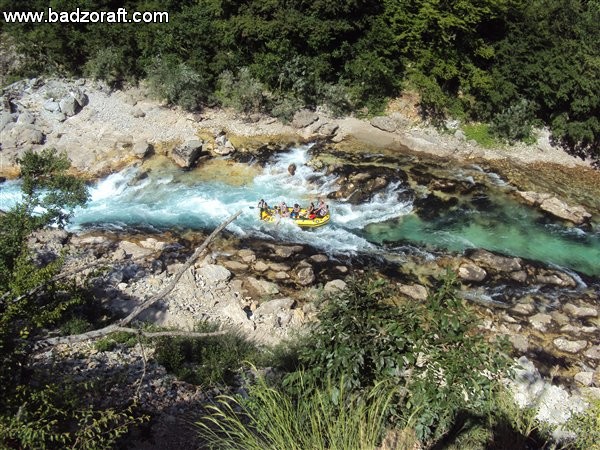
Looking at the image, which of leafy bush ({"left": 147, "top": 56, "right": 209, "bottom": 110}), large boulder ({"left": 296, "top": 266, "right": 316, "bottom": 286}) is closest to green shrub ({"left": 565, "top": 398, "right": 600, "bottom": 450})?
large boulder ({"left": 296, "top": 266, "right": 316, "bottom": 286})

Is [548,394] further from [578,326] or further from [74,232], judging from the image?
[74,232]

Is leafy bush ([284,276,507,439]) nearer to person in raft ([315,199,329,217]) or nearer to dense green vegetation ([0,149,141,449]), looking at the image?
dense green vegetation ([0,149,141,449])

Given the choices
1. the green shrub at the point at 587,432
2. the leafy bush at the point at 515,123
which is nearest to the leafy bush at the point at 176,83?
the leafy bush at the point at 515,123

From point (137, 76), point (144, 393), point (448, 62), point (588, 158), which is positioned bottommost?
point (144, 393)

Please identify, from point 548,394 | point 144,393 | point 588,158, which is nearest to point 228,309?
point 144,393

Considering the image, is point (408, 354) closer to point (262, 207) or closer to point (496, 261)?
point (496, 261)

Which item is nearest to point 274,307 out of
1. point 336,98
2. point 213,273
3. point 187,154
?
point 213,273
